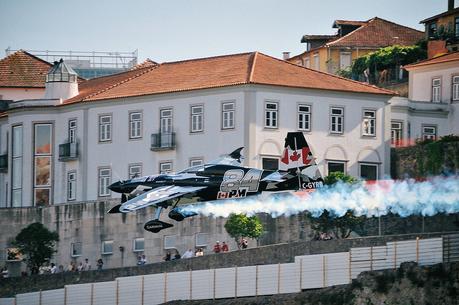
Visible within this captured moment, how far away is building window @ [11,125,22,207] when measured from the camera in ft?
455

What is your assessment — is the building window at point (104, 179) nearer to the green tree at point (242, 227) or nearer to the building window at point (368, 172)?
the green tree at point (242, 227)

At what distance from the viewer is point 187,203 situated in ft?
378

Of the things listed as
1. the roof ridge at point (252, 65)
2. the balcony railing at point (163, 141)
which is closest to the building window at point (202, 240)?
the balcony railing at point (163, 141)

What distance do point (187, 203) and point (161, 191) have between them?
1022 cm

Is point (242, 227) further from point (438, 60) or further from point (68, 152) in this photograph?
point (438, 60)

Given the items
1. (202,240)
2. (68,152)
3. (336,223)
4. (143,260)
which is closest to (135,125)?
(68,152)

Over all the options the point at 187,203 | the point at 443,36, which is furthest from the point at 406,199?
the point at 443,36

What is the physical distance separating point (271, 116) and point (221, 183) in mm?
23359

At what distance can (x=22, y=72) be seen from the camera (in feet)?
529

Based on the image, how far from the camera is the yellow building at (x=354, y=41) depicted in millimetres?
163750

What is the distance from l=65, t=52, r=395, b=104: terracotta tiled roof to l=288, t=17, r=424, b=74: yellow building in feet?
92.8

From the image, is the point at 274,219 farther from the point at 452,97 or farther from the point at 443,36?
the point at 443,36

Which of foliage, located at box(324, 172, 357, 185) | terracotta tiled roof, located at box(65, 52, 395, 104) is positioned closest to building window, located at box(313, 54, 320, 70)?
terracotta tiled roof, located at box(65, 52, 395, 104)

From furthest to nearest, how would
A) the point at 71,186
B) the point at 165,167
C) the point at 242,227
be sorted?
the point at 71,186
the point at 165,167
the point at 242,227
